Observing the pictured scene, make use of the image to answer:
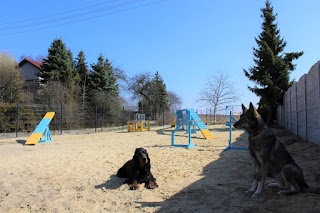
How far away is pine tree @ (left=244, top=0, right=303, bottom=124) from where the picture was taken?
28531mm

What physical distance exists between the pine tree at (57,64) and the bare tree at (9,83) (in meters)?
2.34

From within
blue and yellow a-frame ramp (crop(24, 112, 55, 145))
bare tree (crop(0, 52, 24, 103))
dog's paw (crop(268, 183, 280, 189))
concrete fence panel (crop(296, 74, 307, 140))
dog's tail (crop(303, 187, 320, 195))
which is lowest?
dog's paw (crop(268, 183, 280, 189))

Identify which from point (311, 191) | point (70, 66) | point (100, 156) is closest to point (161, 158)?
point (100, 156)

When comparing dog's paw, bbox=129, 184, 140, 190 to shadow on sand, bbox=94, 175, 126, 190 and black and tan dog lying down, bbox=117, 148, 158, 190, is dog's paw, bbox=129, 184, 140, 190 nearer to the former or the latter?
black and tan dog lying down, bbox=117, 148, 158, 190

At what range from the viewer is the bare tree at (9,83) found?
1228 inches

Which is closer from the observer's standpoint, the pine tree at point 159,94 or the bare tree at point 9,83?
the bare tree at point 9,83

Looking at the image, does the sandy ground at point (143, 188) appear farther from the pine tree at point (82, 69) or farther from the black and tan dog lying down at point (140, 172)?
the pine tree at point (82, 69)

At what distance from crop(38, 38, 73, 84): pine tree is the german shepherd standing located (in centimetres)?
2874

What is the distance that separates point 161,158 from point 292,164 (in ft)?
17.2

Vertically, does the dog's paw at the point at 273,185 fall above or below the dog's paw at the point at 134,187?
above

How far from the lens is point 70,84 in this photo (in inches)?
1271

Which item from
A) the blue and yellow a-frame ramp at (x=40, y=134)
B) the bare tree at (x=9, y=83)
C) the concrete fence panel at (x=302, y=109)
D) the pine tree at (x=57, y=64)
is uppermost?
the pine tree at (x=57, y=64)

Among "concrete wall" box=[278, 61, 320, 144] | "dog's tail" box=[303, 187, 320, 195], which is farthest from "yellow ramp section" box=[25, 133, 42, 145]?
"dog's tail" box=[303, 187, 320, 195]

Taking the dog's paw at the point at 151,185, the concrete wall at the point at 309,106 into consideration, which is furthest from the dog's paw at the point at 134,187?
the concrete wall at the point at 309,106
